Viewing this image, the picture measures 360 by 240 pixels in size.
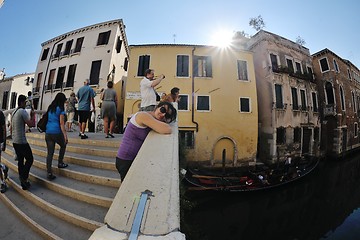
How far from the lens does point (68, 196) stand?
108 inches

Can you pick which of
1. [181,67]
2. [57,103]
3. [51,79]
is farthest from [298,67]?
[51,79]

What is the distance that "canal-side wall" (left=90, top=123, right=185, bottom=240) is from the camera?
3.08 feet

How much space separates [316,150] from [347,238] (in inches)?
468

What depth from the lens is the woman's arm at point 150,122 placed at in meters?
1.84

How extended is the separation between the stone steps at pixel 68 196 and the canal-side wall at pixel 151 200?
1.14m

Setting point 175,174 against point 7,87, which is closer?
point 175,174

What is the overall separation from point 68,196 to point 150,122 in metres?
2.04

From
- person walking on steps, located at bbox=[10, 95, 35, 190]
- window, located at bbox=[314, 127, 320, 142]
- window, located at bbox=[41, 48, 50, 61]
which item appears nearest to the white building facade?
window, located at bbox=[41, 48, 50, 61]

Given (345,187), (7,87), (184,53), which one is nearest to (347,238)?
(345,187)

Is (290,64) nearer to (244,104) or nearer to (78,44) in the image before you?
(244,104)

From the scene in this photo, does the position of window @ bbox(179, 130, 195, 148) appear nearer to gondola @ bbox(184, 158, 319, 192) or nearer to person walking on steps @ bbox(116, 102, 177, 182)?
gondola @ bbox(184, 158, 319, 192)

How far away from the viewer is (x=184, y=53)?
13047mm

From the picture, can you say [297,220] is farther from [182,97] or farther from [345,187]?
[182,97]

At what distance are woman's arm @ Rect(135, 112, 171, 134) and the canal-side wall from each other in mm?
218
